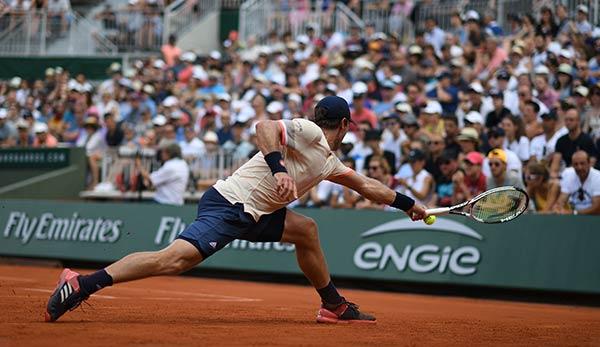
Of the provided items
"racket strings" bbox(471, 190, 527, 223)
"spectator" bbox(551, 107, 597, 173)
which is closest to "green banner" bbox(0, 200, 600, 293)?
"spectator" bbox(551, 107, 597, 173)

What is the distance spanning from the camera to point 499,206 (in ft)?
31.1

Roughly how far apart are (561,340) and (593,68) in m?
10.3

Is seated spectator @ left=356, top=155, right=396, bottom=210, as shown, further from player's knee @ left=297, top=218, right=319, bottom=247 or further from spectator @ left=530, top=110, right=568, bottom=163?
player's knee @ left=297, top=218, right=319, bottom=247

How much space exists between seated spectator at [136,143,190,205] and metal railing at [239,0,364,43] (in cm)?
847

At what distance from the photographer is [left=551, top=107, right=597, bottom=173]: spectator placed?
14.7m

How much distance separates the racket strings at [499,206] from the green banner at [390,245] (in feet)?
15.0

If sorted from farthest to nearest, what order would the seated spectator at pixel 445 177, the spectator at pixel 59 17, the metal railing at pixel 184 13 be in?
the spectator at pixel 59 17
the metal railing at pixel 184 13
the seated spectator at pixel 445 177

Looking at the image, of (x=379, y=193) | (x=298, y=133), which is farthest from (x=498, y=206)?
(x=298, y=133)

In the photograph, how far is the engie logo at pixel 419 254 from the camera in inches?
571

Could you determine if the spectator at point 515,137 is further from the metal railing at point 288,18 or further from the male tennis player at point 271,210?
the metal railing at point 288,18

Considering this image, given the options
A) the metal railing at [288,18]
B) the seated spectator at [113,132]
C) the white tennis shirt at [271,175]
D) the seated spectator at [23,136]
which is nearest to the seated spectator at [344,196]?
the seated spectator at [113,132]

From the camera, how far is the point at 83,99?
24.4 meters

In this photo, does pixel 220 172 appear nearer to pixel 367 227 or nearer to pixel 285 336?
pixel 367 227

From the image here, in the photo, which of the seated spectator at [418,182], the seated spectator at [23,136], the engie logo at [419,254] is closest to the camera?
the engie logo at [419,254]
